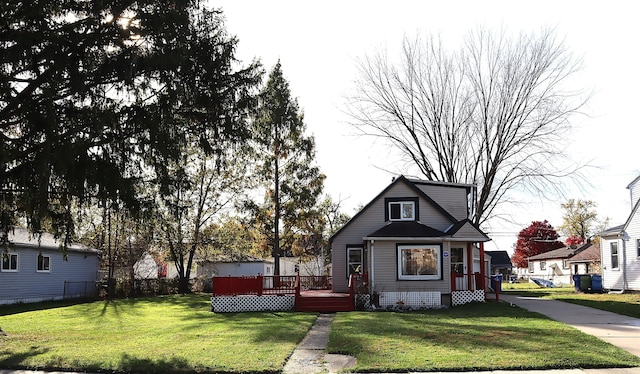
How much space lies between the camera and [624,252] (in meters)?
31.3

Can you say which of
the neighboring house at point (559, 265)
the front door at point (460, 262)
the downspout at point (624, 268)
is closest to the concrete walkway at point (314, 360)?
the front door at point (460, 262)

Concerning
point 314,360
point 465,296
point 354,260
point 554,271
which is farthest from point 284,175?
point 554,271

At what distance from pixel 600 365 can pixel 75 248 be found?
3150 centimetres

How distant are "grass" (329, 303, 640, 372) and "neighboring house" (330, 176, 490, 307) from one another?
5.26m

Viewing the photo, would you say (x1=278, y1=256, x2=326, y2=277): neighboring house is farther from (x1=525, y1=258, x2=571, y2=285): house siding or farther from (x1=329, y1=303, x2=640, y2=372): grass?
(x1=329, y1=303, x2=640, y2=372): grass

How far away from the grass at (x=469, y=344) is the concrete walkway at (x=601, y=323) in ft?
1.42

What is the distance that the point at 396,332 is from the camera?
14.6 metres

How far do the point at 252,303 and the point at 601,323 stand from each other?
504 inches

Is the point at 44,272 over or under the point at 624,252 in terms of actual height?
under

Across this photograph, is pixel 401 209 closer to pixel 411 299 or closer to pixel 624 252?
pixel 411 299

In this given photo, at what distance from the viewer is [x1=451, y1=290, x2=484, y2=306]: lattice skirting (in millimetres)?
23656

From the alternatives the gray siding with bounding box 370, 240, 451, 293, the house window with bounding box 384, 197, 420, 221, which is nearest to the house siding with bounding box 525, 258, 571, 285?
the house window with bounding box 384, 197, 420, 221

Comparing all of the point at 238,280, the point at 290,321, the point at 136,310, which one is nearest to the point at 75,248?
the point at 136,310

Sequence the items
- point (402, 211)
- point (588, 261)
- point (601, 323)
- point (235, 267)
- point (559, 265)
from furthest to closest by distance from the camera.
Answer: point (559, 265) < point (588, 261) < point (235, 267) < point (402, 211) < point (601, 323)
